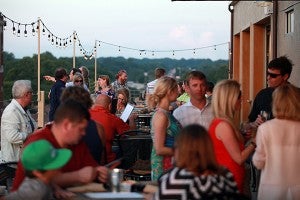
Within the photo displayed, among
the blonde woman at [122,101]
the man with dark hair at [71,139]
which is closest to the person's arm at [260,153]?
the man with dark hair at [71,139]

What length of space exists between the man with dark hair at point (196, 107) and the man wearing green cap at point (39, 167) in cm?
321

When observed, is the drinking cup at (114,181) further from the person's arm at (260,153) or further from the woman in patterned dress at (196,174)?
the person's arm at (260,153)

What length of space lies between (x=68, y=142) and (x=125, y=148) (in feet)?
17.1

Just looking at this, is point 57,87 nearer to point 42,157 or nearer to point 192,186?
point 42,157

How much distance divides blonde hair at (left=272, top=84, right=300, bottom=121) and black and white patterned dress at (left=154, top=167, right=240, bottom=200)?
1500 mm

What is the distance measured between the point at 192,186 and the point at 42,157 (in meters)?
0.98

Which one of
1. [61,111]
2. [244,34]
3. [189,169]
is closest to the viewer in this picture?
[189,169]

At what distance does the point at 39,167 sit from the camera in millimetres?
5262

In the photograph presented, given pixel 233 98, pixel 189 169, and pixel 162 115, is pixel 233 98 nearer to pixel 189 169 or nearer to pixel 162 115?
pixel 162 115

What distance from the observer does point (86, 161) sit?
6.25 metres

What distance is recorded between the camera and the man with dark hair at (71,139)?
5.53m

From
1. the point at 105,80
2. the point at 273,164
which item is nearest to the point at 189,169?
the point at 273,164

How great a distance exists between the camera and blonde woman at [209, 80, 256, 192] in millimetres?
6543

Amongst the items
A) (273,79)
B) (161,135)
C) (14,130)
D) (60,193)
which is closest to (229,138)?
(161,135)
